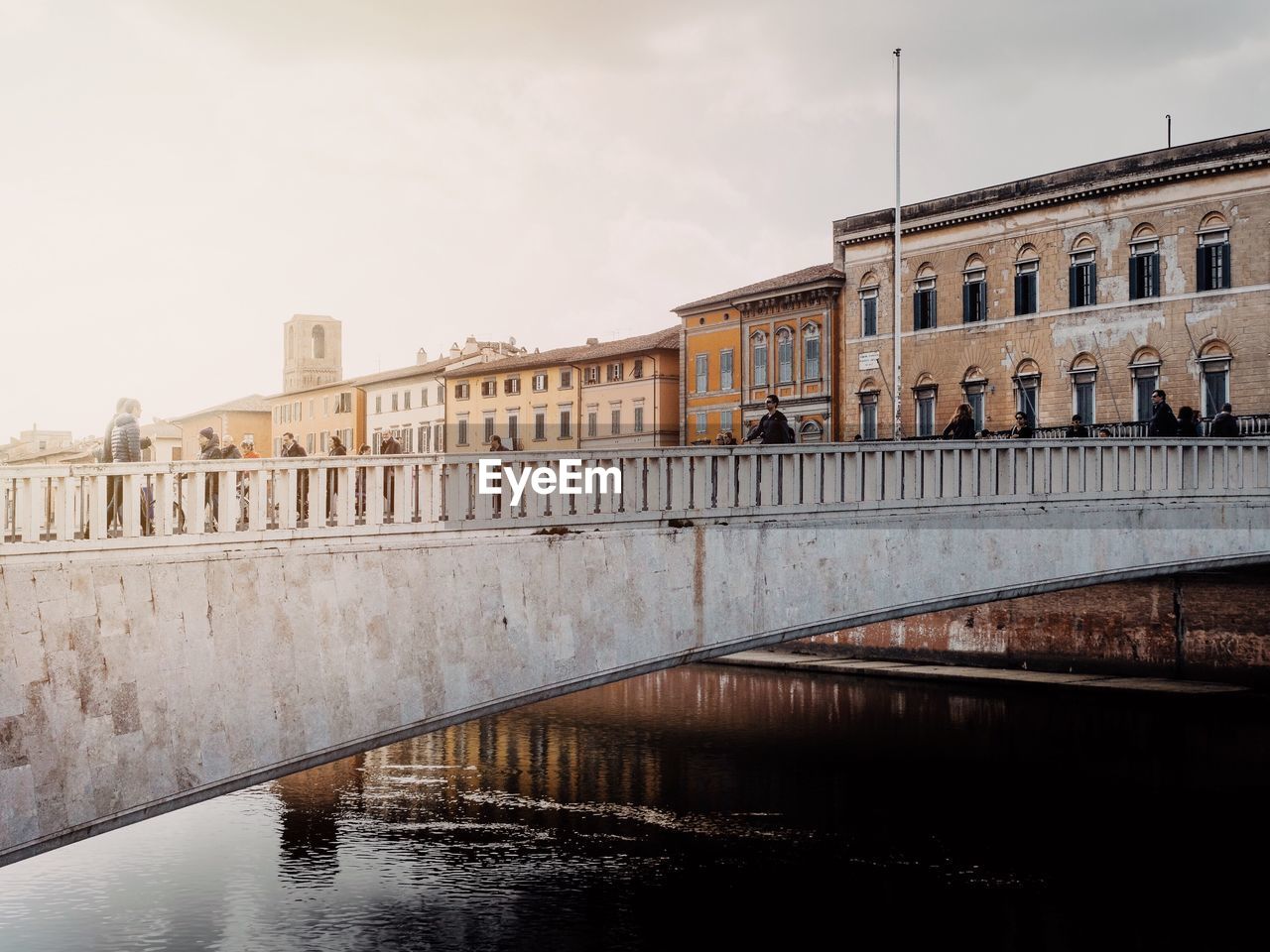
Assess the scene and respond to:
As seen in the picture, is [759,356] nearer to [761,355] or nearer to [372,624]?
[761,355]

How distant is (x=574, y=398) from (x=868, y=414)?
17.5 m

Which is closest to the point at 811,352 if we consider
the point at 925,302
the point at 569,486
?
the point at 925,302

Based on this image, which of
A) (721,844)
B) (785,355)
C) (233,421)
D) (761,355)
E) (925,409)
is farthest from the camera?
(233,421)

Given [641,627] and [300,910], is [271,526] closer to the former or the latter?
[641,627]

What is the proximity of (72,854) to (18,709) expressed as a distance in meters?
8.77

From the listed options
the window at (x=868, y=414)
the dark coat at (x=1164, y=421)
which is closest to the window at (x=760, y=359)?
the window at (x=868, y=414)

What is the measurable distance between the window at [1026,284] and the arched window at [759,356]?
1035 cm

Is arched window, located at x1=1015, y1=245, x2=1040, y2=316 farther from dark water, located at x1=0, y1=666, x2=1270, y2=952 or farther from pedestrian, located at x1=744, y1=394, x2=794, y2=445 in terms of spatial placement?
pedestrian, located at x1=744, y1=394, x2=794, y2=445

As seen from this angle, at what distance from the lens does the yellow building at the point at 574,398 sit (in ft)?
169

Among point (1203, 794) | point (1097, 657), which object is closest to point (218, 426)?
point (1097, 657)

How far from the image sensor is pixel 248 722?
42.7 ft

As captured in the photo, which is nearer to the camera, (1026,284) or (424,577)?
(424,577)

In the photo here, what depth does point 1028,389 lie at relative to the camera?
1448 inches

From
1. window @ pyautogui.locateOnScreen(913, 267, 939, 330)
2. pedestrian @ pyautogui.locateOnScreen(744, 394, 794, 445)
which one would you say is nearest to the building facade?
window @ pyautogui.locateOnScreen(913, 267, 939, 330)
